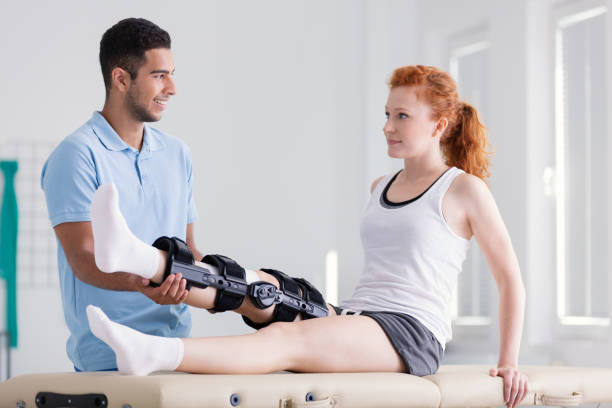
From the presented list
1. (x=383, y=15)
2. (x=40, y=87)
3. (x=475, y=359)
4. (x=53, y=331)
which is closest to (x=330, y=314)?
(x=475, y=359)

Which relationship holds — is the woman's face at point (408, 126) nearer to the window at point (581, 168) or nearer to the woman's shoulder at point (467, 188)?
the woman's shoulder at point (467, 188)

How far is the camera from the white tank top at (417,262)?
1782 millimetres

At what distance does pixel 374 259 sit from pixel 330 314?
19 centimetres

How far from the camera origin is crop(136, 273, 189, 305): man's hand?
4.47ft

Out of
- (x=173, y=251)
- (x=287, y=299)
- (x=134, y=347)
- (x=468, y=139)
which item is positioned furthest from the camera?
(x=468, y=139)

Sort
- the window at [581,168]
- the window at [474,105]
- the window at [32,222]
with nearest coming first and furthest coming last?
1. the window at [581,168]
2. the window at [32,222]
3. the window at [474,105]

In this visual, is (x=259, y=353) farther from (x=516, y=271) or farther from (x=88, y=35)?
(x=88, y=35)

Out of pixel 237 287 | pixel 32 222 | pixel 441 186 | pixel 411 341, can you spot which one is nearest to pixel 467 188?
pixel 441 186

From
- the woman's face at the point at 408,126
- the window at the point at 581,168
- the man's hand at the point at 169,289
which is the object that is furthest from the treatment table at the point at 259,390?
A: the window at the point at 581,168

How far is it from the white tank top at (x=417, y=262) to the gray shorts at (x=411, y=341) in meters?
0.03

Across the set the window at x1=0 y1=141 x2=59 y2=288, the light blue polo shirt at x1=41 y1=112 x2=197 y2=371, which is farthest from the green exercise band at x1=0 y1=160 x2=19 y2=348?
the light blue polo shirt at x1=41 y1=112 x2=197 y2=371

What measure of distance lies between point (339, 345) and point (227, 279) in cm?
27

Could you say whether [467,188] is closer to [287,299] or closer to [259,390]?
[287,299]

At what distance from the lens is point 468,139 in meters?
1.99
